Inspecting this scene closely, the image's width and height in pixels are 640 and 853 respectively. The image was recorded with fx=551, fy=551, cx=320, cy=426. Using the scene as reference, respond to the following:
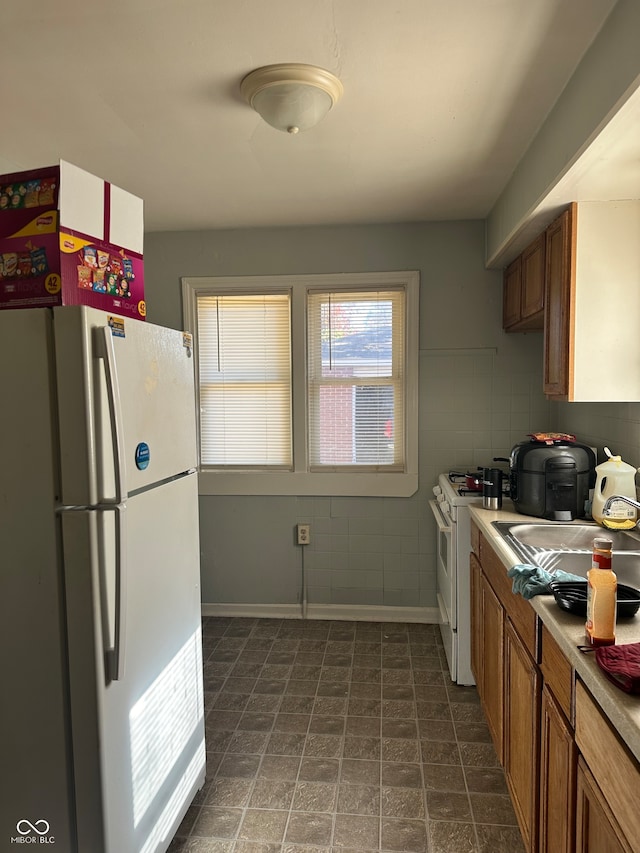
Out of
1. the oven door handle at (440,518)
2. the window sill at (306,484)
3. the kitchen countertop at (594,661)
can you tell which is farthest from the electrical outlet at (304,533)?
the kitchen countertop at (594,661)

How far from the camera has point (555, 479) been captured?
2326 millimetres

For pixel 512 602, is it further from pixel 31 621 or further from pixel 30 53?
pixel 30 53

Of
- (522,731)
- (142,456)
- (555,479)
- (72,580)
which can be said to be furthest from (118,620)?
(555,479)

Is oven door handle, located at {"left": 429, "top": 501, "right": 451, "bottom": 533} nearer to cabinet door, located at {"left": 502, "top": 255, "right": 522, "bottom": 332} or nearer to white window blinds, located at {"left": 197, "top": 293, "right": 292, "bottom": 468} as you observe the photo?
white window blinds, located at {"left": 197, "top": 293, "right": 292, "bottom": 468}

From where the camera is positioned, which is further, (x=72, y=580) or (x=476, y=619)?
(x=476, y=619)

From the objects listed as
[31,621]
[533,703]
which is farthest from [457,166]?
[31,621]

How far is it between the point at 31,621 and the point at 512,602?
1445 millimetres

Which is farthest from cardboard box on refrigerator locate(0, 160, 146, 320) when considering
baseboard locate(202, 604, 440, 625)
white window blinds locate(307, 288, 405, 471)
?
baseboard locate(202, 604, 440, 625)

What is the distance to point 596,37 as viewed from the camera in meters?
1.55

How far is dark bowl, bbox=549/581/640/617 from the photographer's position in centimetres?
133

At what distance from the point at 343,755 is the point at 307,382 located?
2.09m

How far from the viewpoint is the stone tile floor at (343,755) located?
188 cm

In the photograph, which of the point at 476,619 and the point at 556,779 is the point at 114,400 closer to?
the point at 556,779

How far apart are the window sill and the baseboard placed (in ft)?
2.44
